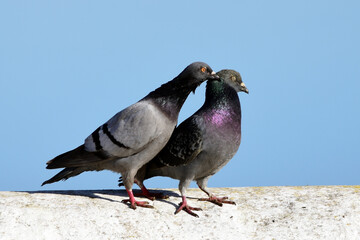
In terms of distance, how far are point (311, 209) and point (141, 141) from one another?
3.00 m

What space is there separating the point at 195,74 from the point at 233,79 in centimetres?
85

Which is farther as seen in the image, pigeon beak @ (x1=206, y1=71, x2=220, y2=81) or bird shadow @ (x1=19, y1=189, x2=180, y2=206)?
bird shadow @ (x1=19, y1=189, x2=180, y2=206)

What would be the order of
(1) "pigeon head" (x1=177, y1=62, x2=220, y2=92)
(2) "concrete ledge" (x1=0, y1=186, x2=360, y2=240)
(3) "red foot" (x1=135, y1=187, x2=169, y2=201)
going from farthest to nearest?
(3) "red foot" (x1=135, y1=187, x2=169, y2=201) < (1) "pigeon head" (x1=177, y1=62, x2=220, y2=92) < (2) "concrete ledge" (x1=0, y1=186, x2=360, y2=240)

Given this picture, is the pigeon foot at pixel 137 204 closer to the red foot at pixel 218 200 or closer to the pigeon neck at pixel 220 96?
the red foot at pixel 218 200

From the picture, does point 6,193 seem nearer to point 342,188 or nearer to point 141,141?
point 141,141

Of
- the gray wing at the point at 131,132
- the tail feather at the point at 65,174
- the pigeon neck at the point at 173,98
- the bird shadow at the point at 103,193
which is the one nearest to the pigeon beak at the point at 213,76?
the pigeon neck at the point at 173,98

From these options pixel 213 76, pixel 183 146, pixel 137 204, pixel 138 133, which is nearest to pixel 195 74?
pixel 213 76

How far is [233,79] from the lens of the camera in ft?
28.3

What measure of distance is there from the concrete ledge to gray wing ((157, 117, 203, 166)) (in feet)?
2.59

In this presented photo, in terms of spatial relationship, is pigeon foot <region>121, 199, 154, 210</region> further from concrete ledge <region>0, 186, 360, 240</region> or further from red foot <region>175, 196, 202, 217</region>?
red foot <region>175, 196, 202, 217</region>

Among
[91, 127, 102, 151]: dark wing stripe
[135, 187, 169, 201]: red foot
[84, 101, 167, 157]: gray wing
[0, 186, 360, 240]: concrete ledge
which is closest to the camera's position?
[0, 186, 360, 240]: concrete ledge

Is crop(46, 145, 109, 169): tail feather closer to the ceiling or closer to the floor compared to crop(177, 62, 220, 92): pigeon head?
closer to the floor

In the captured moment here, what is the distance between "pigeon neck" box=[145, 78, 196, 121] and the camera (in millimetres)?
8172

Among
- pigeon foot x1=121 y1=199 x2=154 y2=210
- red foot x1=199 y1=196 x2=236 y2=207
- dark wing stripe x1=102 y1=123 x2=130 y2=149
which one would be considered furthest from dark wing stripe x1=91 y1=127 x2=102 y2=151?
red foot x1=199 y1=196 x2=236 y2=207
